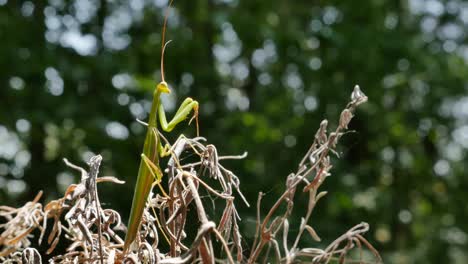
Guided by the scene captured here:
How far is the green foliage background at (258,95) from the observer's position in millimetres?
2578

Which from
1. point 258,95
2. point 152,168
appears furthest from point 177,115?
point 258,95

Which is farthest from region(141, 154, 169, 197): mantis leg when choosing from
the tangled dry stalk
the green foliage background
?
→ the green foliage background

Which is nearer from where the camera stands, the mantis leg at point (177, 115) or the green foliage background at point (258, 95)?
the mantis leg at point (177, 115)

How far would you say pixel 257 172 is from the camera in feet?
9.07

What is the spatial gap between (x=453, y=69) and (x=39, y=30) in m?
2.22

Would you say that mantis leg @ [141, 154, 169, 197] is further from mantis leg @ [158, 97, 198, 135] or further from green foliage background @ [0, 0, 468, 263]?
green foliage background @ [0, 0, 468, 263]

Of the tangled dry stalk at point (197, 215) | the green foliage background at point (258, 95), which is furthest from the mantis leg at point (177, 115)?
the green foliage background at point (258, 95)

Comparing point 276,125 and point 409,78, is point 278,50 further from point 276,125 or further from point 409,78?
point 409,78

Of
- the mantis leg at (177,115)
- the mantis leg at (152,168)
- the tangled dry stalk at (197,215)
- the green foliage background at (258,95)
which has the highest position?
the mantis leg at (177,115)

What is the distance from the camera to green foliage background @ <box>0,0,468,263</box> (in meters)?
2.58

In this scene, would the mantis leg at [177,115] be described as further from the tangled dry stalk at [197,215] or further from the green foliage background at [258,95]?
the green foliage background at [258,95]

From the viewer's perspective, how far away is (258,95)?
3.32m

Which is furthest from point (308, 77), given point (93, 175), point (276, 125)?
point (93, 175)

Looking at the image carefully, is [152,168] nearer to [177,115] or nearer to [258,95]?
[177,115]
